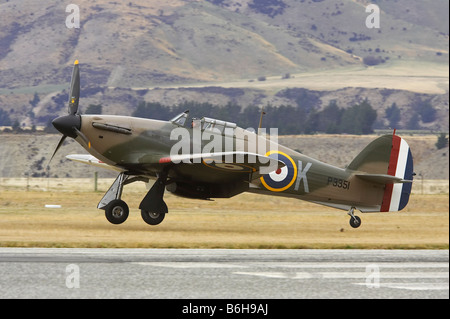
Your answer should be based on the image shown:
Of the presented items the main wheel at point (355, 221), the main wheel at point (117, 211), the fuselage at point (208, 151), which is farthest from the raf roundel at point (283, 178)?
the main wheel at point (117, 211)

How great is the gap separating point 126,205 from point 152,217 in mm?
470

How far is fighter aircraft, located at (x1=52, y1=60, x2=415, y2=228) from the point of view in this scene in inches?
418

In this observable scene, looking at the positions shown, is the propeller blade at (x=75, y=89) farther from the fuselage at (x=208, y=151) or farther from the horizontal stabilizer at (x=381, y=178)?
the horizontal stabilizer at (x=381, y=178)

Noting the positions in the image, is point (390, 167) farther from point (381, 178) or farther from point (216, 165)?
point (216, 165)

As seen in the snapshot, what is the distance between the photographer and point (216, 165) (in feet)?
36.0

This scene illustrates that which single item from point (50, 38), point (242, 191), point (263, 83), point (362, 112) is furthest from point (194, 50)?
point (263, 83)

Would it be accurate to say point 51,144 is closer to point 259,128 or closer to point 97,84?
point 97,84

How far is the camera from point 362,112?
902 inches

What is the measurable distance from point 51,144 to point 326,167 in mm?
4833

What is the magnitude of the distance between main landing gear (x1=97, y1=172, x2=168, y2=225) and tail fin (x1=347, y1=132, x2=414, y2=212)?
3471 mm

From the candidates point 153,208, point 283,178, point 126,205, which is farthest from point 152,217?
point 283,178

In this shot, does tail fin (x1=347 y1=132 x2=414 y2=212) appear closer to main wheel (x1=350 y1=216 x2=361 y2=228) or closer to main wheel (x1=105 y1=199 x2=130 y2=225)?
main wheel (x1=350 y1=216 x2=361 y2=228)

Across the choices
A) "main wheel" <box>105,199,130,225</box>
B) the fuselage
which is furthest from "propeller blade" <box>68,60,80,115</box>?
"main wheel" <box>105,199,130,225</box>

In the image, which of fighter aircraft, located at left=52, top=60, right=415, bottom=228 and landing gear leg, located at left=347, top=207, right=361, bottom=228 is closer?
landing gear leg, located at left=347, top=207, right=361, bottom=228
